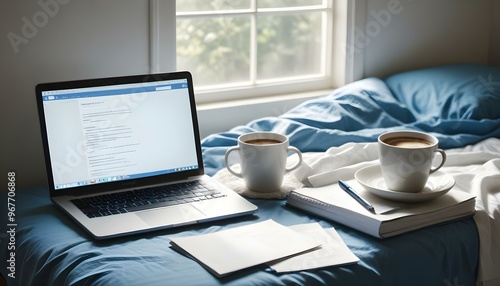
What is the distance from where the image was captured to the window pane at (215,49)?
2.42m

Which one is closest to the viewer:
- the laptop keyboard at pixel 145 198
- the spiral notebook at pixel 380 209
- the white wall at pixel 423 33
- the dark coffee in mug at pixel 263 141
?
the spiral notebook at pixel 380 209

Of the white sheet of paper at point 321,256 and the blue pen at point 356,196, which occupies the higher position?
the blue pen at point 356,196

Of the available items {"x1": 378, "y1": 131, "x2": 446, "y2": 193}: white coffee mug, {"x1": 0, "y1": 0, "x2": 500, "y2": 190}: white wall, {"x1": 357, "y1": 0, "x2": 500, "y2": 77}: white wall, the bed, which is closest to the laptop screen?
the bed

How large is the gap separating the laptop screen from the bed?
0.12 m

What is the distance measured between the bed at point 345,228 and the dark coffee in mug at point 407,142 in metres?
0.18

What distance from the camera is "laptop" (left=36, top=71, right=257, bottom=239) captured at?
1.75 metres

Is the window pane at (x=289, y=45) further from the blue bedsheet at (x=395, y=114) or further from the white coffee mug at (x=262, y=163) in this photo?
the white coffee mug at (x=262, y=163)

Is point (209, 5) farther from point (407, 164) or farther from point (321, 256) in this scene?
point (321, 256)

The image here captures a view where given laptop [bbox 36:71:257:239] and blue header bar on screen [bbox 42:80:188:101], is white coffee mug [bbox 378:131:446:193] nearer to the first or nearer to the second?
laptop [bbox 36:71:257:239]

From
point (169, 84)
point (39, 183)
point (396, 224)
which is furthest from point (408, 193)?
point (39, 183)

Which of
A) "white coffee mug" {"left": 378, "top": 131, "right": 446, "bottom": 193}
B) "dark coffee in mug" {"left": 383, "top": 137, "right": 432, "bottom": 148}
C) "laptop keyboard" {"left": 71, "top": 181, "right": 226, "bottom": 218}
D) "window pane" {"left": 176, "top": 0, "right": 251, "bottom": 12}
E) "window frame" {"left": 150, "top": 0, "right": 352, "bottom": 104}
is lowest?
"laptop keyboard" {"left": 71, "top": 181, "right": 226, "bottom": 218}

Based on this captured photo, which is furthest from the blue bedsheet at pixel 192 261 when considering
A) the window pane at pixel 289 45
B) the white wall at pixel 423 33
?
the white wall at pixel 423 33

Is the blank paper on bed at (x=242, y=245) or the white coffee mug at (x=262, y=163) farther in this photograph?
the white coffee mug at (x=262, y=163)

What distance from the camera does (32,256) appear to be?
1.62 m
